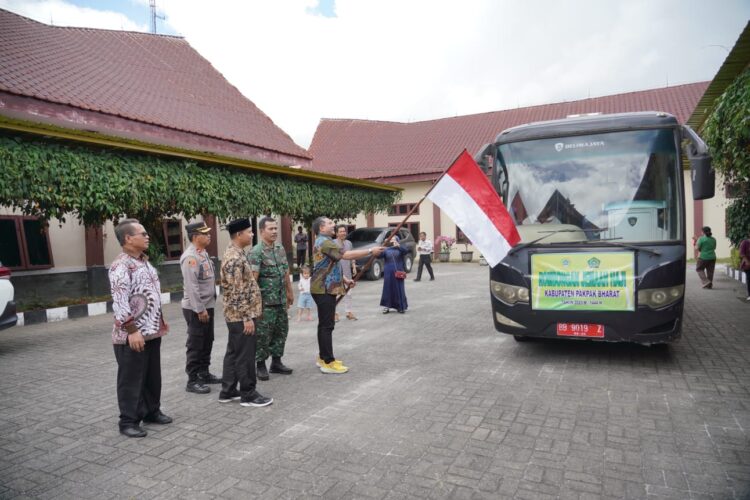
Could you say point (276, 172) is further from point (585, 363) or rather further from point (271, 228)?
point (585, 363)

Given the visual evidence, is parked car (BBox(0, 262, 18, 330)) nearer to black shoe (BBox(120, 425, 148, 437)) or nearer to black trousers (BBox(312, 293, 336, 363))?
black shoe (BBox(120, 425, 148, 437))

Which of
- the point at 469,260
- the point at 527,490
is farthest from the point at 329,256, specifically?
the point at 469,260

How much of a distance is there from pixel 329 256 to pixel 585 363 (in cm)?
332

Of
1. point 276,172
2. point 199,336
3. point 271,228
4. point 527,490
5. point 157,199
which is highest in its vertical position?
point 276,172

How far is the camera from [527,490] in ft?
10.3

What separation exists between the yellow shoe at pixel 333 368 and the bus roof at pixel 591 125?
11.5 feet

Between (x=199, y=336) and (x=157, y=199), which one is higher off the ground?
(x=157, y=199)

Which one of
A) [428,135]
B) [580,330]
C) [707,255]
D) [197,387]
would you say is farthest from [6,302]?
[428,135]

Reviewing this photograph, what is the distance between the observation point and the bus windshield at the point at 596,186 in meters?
5.70

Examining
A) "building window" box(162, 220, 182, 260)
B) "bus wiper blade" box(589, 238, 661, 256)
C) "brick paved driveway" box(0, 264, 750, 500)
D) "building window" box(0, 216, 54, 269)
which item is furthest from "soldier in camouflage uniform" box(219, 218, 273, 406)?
"building window" box(162, 220, 182, 260)

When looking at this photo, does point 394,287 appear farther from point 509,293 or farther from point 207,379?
point 207,379

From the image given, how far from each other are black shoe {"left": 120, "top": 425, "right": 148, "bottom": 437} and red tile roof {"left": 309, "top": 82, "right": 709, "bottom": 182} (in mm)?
21989

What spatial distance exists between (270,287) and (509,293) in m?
2.91

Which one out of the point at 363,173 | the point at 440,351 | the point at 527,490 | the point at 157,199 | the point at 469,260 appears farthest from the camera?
the point at 363,173
